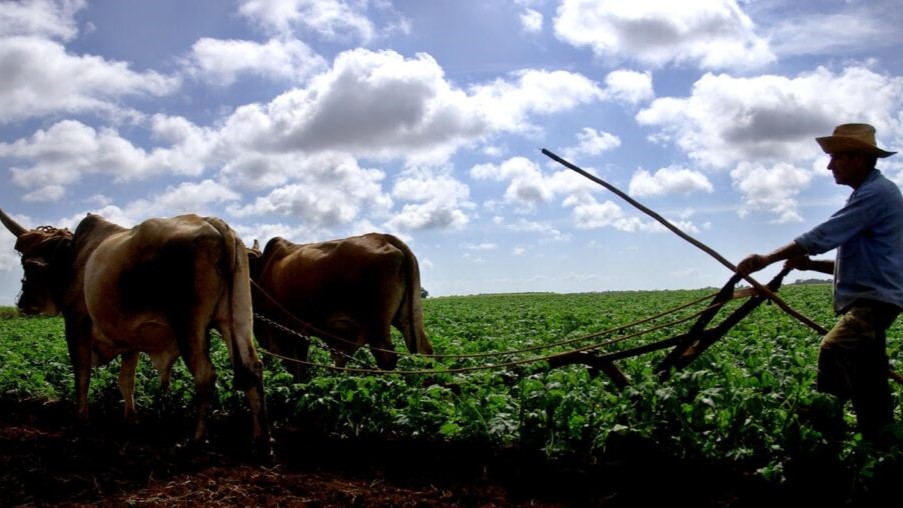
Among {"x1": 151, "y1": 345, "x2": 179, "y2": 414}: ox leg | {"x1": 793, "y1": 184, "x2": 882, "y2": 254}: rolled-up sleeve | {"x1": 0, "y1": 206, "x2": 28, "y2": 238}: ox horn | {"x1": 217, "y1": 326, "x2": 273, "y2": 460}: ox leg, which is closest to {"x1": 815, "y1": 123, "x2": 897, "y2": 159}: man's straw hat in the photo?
{"x1": 793, "y1": 184, "x2": 882, "y2": 254}: rolled-up sleeve

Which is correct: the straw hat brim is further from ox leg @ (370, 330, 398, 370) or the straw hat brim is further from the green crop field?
ox leg @ (370, 330, 398, 370)

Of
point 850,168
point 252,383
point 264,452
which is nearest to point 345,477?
point 264,452

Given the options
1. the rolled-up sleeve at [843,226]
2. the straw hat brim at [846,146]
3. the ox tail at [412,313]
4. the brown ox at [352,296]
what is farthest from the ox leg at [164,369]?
the straw hat brim at [846,146]

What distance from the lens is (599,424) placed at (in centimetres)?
568

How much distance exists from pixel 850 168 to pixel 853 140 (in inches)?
8.1

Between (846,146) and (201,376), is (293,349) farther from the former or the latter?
(846,146)

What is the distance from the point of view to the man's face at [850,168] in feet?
16.6

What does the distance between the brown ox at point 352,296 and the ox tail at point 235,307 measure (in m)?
2.53

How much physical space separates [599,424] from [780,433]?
4.30 feet

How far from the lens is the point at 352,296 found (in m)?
10.1

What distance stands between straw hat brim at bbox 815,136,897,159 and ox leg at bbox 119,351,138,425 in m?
7.54

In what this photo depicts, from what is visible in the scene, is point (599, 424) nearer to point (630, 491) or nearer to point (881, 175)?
point (630, 491)

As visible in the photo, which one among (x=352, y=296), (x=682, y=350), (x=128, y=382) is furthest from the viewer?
(x=352, y=296)

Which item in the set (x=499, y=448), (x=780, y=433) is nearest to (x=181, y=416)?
(x=499, y=448)
